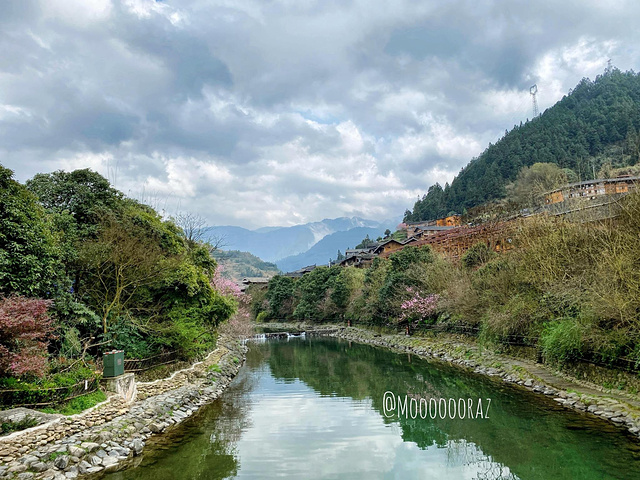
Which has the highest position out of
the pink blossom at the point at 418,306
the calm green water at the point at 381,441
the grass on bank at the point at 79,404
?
the pink blossom at the point at 418,306

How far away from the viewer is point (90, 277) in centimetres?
1742

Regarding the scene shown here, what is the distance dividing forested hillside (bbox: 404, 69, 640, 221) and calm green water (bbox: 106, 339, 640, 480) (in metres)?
70.0

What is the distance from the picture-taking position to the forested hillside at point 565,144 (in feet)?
258

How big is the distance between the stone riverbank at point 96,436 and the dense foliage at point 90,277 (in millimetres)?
1693

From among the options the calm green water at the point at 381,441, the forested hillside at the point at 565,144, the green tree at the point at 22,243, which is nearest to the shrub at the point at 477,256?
the calm green water at the point at 381,441

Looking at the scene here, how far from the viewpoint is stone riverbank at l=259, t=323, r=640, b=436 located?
12.9 m

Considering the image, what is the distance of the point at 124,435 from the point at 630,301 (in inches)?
620

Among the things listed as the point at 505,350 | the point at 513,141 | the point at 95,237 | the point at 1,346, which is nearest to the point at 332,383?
the point at 505,350

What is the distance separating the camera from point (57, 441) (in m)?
10.2

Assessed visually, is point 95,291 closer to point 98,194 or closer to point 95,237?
point 95,237

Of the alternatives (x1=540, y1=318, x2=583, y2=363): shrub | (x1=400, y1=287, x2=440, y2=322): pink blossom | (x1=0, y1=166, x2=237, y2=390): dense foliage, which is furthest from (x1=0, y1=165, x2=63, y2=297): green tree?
(x1=400, y1=287, x2=440, y2=322): pink blossom

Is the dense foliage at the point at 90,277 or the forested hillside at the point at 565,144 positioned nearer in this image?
the dense foliage at the point at 90,277

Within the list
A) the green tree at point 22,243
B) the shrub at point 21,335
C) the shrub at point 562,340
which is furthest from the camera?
the shrub at point 562,340

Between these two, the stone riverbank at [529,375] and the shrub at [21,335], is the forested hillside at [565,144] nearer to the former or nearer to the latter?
the stone riverbank at [529,375]
